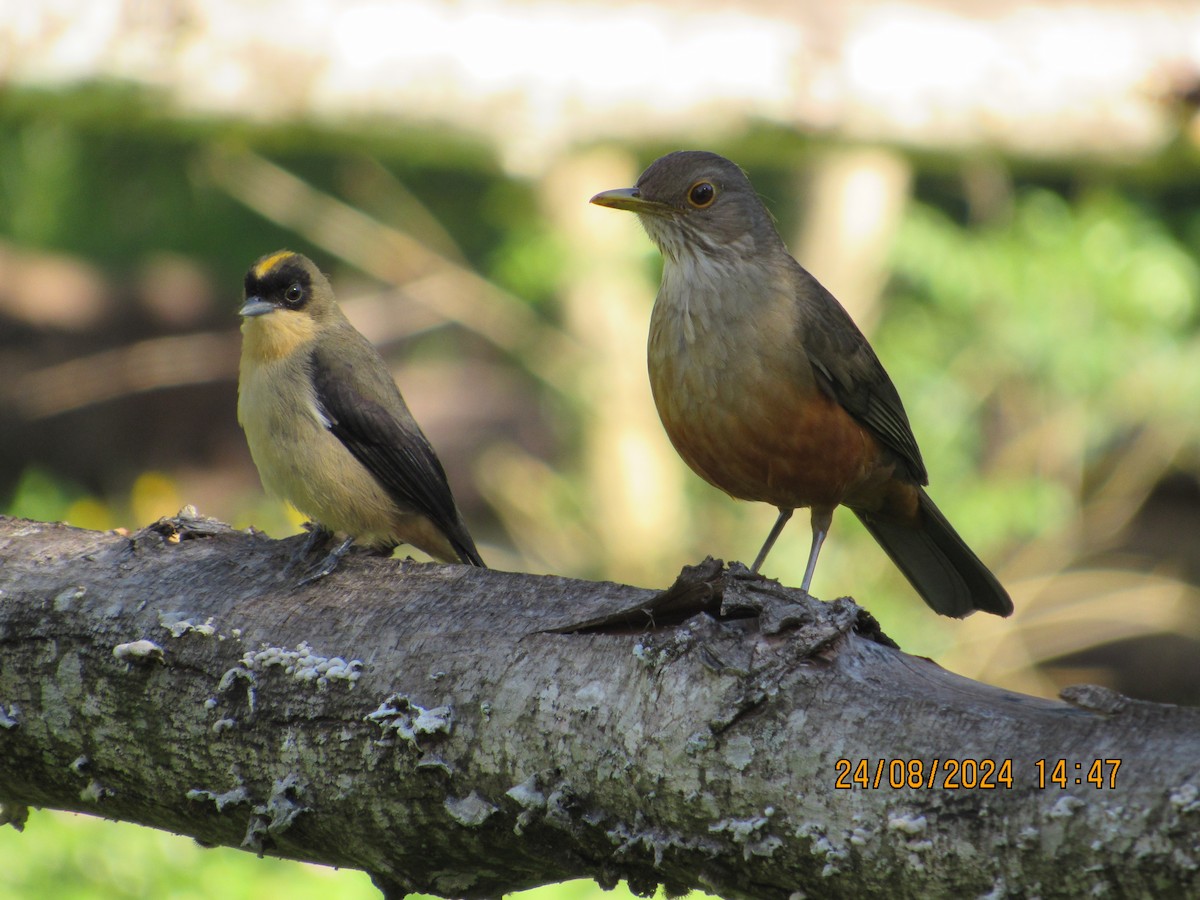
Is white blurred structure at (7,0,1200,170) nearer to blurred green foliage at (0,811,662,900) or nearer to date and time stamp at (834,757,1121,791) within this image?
blurred green foliage at (0,811,662,900)

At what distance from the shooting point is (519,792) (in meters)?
2.67

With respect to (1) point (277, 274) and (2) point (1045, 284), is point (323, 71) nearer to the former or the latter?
(1) point (277, 274)

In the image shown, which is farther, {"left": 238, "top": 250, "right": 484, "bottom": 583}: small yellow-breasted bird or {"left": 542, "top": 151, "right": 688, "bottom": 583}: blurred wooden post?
{"left": 542, "top": 151, "right": 688, "bottom": 583}: blurred wooden post

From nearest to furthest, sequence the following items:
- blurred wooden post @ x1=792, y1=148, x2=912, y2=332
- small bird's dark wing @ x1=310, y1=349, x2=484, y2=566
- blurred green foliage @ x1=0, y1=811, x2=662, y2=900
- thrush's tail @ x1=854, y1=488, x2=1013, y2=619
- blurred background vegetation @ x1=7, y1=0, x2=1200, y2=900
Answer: small bird's dark wing @ x1=310, y1=349, x2=484, y2=566 → thrush's tail @ x1=854, y1=488, x2=1013, y2=619 → blurred green foliage @ x1=0, y1=811, x2=662, y2=900 → blurred background vegetation @ x1=7, y1=0, x2=1200, y2=900 → blurred wooden post @ x1=792, y1=148, x2=912, y2=332

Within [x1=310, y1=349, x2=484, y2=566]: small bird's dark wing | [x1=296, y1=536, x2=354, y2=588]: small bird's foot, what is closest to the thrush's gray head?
[x1=310, y1=349, x2=484, y2=566]: small bird's dark wing

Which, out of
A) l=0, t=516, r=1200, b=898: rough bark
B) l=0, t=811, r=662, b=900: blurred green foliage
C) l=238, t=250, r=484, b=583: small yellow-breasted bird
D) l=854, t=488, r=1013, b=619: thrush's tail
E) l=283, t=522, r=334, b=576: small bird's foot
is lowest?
l=0, t=811, r=662, b=900: blurred green foliage

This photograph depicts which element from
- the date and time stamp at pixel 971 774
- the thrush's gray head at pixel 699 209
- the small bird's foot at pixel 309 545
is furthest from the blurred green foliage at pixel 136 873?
the date and time stamp at pixel 971 774

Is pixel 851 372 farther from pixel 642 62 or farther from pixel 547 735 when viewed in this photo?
pixel 642 62

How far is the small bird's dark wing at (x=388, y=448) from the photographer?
480cm

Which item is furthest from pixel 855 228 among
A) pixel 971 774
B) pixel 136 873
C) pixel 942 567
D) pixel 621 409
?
pixel 971 774

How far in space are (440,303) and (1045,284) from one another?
13.6ft

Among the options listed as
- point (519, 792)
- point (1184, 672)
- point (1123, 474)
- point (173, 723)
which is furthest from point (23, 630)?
point (1184, 672)

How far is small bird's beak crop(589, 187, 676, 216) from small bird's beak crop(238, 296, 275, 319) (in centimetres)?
129

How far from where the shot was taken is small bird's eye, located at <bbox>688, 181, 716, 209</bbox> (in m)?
4.85
